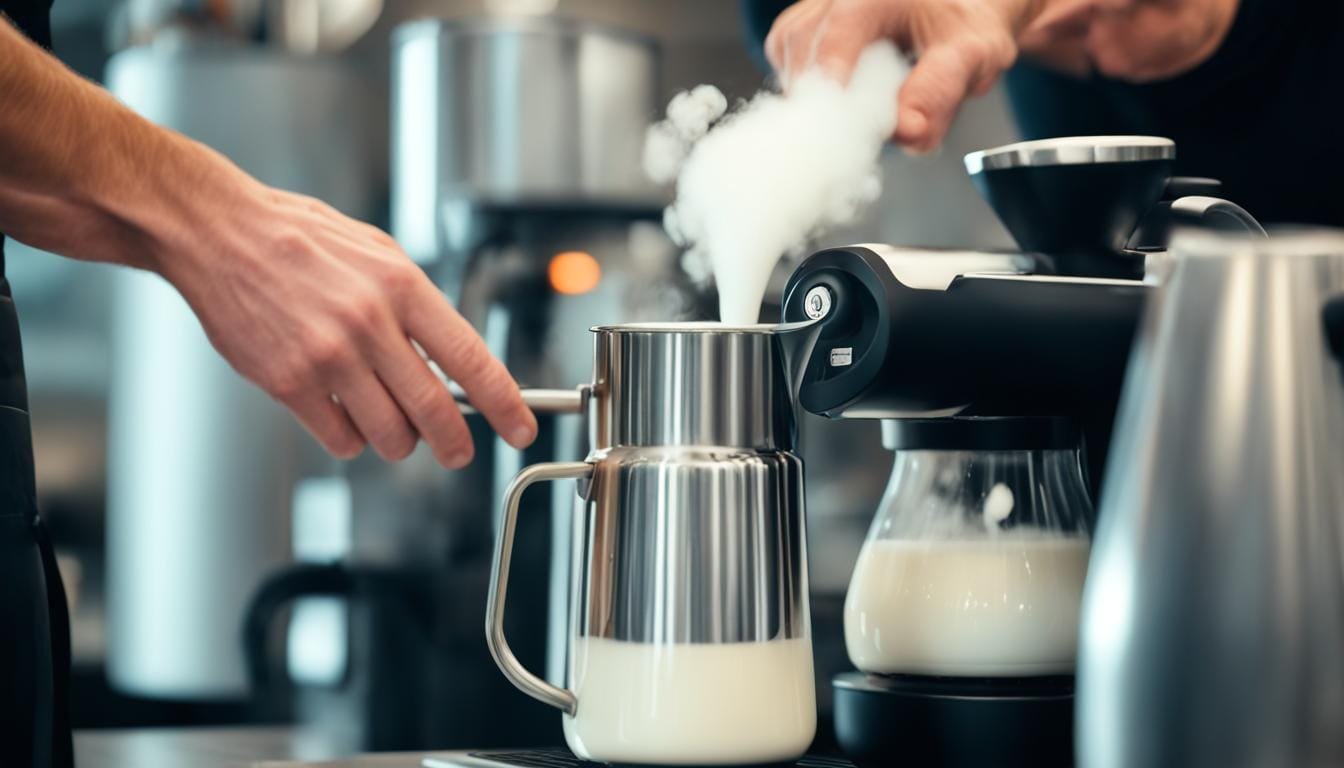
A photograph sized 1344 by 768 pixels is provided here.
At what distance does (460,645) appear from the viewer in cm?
150

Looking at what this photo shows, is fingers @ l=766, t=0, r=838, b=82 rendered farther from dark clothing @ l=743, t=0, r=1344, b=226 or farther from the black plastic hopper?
dark clothing @ l=743, t=0, r=1344, b=226

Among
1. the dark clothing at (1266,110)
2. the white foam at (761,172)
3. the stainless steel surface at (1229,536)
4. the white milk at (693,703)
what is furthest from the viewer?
the dark clothing at (1266,110)

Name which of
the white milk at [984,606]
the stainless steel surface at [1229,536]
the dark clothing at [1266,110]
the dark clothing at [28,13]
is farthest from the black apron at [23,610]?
the dark clothing at [1266,110]

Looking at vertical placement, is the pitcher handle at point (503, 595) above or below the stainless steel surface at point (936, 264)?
below

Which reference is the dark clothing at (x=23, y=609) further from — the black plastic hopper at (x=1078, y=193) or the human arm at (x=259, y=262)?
the black plastic hopper at (x=1078, y=193)

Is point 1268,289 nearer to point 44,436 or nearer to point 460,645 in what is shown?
point 460,645

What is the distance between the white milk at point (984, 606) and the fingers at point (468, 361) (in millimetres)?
192

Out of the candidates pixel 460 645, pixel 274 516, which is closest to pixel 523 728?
pixel 460 645

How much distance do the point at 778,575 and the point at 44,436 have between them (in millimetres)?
1712

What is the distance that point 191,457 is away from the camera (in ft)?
6.16

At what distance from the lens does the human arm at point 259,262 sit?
723 mm

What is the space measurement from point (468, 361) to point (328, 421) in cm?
10

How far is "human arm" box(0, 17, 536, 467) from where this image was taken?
0.72 m

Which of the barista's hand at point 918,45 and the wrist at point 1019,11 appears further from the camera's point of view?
the wrist at point 1019,11
